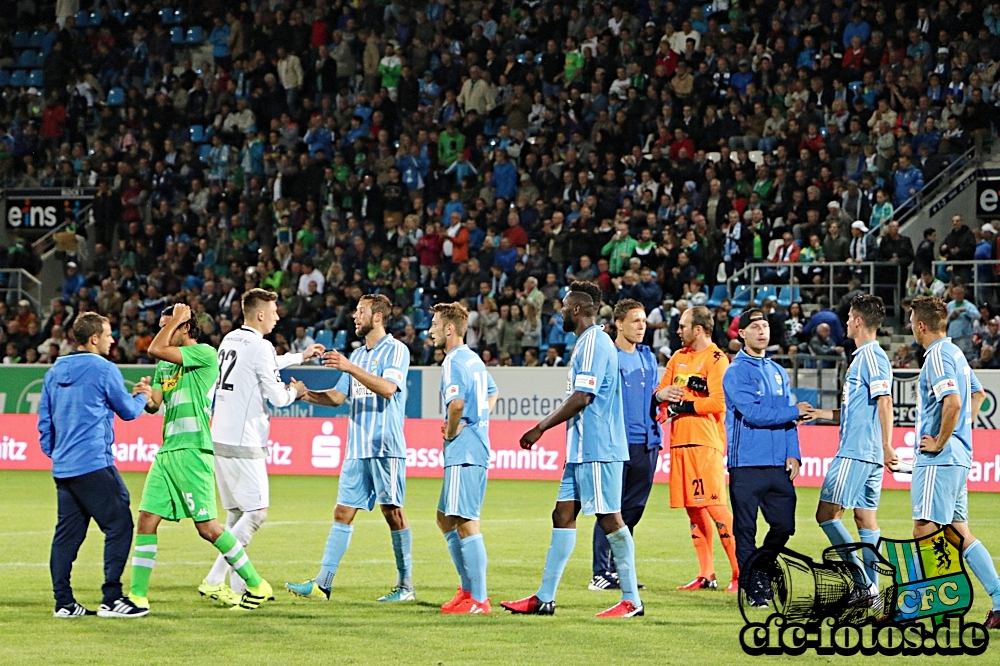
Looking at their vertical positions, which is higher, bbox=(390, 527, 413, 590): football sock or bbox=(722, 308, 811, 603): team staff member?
bbox=(722, 308, 811, 603): team staff member

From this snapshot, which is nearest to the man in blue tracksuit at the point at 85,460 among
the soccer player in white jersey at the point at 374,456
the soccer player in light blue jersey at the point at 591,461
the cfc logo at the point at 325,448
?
the soccer player in white jersey at the point at 374,456

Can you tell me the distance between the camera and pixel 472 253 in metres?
29.1

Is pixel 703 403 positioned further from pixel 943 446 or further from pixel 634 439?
pixel 943 446

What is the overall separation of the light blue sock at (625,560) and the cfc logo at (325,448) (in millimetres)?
13423

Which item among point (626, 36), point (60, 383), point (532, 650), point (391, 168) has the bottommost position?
point (532, 650)

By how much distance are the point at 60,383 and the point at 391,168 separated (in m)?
22.2

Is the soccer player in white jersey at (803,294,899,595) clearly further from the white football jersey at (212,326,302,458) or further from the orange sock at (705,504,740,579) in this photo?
the white football jersey at (212,326,302,458)

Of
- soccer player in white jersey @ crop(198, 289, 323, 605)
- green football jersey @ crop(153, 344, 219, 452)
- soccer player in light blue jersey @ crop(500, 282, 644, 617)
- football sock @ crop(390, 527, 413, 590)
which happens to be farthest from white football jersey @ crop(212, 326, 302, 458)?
soccer player in light blue jersey @ crop(500, 282, 644, 617)

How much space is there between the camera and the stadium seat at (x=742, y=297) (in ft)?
84.9

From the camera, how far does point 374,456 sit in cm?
1070

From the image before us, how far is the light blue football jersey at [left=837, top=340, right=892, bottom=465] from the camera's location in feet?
33.2

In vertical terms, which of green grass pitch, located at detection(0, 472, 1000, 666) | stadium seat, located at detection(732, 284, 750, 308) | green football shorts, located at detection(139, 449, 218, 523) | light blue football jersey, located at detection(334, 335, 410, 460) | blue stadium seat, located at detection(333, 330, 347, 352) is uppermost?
stadium seat, located at detection(732, 284, 750, 308)

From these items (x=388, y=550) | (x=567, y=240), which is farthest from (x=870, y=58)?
(x=388, y=550)

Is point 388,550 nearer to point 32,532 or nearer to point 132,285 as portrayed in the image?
point 32,532
